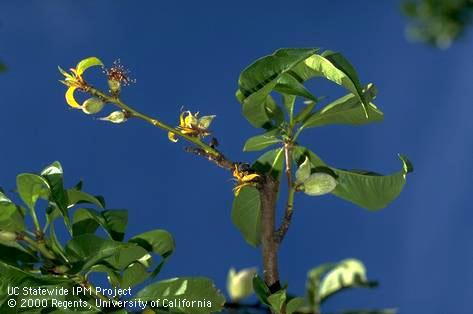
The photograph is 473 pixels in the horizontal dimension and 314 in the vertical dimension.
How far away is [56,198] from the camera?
1.76 meters

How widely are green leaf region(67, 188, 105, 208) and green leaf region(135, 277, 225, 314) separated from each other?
0.41 meters

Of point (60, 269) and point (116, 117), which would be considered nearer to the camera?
point (116, 117)

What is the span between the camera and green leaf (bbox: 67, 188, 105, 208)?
6.42 feet

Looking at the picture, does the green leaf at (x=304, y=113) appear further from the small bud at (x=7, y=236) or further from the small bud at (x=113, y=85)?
the small bud at (x=7, y=236)

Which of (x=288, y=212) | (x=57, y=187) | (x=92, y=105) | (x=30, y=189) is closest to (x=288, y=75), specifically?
(x=288, y=212)

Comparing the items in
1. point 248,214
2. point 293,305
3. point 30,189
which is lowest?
point 293,305

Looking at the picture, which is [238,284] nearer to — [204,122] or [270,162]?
[204,122]

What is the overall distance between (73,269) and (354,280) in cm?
103

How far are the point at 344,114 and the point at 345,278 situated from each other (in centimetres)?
110

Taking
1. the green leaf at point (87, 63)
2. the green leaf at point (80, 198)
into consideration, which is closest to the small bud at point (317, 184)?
the green leaf at point (87, 63)

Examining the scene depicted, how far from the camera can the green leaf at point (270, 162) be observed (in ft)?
5.62

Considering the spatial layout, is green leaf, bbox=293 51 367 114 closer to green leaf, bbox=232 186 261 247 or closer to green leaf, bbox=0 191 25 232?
green leaf, bbox=232 186 261 247

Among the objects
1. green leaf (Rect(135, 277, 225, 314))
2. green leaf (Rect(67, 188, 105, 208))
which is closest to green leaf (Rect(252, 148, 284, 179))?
green leaf (Rect(135, 277, 225, 314))

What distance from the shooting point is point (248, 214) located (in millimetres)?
1835
